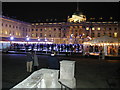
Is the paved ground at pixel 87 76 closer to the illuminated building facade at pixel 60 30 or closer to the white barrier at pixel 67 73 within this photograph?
the white barrier at pixel 67 73

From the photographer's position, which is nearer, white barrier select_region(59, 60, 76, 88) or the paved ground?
white barrier select_region(59, 60, 76, 88)

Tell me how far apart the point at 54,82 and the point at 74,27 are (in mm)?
88914

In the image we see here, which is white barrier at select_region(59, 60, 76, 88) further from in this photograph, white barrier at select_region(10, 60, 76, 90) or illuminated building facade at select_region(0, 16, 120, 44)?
illuminated building facade at select_region(0, 16, 120, 44)

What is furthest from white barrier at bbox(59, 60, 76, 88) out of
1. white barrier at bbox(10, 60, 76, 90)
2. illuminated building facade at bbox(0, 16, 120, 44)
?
illuminated building facade at bbox(0, 16, 120, 44)

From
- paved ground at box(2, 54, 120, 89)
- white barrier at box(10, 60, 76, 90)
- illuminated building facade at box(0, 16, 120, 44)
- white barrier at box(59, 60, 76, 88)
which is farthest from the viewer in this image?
illuminated building facade at box(0, 16, 120, 44)

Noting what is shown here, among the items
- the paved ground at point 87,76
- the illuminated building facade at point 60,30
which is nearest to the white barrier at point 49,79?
the paved ground at point 87,76

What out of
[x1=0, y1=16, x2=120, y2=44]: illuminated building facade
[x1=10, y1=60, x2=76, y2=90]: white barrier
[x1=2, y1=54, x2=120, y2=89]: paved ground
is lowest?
[x1=2, y1=54, x2=120, y2=89]: paved ground

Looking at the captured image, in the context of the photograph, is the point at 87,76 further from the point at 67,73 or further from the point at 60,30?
the point at 60,30

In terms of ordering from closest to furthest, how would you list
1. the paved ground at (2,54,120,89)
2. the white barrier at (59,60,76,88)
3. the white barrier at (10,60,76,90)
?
1. the white barrier at (10,60,76,90)
2. the white barrier at (59,60,76,88)
3. the paved ground at (2,54,120,89)

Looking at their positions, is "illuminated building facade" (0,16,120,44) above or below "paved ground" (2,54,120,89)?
above

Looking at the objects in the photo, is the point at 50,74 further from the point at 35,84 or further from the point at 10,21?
the point at 10,21

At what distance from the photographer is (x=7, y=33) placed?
7350 cm

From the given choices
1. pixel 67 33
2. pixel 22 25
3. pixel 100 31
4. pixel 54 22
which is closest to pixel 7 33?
pixel 22 25

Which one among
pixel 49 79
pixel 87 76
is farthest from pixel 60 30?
pixel 49 79
